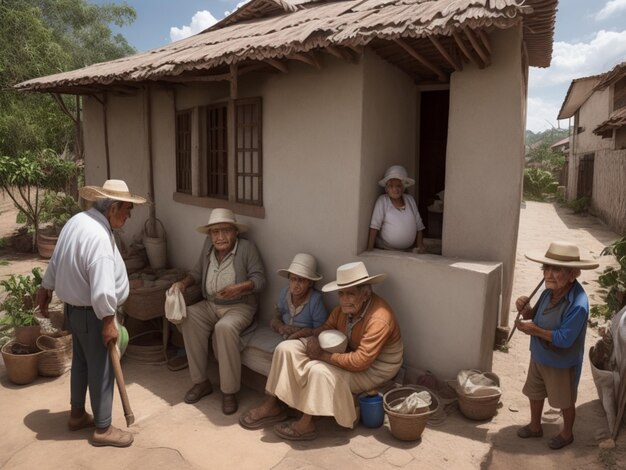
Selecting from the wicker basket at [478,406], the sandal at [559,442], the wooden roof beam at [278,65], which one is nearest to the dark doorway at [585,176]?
the wooden roof beam at [278,65]

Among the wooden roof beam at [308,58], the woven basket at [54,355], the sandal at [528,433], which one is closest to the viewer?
the sandal at [528,433]

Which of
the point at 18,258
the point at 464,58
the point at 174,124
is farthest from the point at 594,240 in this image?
the point at 18,258

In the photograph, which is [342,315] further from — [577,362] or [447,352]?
[577,362]

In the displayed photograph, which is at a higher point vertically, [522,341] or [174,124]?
[174,124]

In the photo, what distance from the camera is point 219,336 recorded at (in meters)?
4.77

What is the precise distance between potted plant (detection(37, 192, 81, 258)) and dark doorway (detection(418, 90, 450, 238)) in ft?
27.5

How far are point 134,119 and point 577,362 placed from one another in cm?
675

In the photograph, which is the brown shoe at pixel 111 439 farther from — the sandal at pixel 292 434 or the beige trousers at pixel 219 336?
the sandal at pixel 292 434

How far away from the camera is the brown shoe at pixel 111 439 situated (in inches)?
156

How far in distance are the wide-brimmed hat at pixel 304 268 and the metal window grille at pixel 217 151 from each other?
208cm

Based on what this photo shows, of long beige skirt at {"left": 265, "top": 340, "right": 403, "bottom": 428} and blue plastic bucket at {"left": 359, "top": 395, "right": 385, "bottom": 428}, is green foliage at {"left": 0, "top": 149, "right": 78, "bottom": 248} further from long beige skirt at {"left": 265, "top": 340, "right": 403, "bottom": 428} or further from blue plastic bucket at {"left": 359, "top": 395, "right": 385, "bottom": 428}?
blue plastic bucket at {"left": 359, "top": 395, "right": 385, "bottom": 428}

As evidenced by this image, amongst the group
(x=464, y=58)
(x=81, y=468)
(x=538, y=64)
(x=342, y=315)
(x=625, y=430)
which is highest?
(x=538, y=64)

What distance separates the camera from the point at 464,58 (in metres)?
4.99

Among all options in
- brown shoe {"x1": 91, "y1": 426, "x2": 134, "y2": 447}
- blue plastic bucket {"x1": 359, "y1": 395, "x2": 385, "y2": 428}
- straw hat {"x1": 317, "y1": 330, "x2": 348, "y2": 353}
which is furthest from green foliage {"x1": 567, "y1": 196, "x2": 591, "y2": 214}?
brown shoe {"x1": 91, "y1": 426, "x2": 134, "y2": 447}
